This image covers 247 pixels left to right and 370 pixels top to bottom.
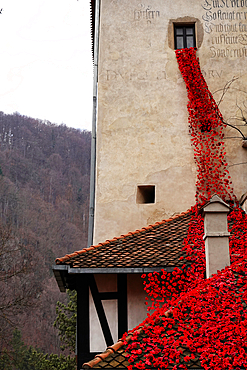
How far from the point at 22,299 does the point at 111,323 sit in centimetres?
1030

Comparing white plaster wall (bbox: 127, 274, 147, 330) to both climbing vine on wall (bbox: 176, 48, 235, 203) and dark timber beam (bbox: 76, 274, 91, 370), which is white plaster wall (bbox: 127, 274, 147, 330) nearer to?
dark timber beam (bbox: 76, 274, 91, 370)

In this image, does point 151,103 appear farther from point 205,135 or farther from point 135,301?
point 135,301

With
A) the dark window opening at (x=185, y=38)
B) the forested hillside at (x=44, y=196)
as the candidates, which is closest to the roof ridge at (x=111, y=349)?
the dark window opening at (x=185, y=38)

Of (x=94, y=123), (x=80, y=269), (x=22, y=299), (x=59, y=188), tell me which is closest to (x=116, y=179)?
(x=94, y=123)

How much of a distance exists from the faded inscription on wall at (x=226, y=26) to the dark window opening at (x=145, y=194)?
13.7 ft

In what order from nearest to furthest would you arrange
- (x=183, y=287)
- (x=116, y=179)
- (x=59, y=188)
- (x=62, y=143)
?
(x=183, y=287), (x=116, y=179), (x=59, y=188), (x=62, y=143)

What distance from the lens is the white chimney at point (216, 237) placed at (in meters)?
7.87

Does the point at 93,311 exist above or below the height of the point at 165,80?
below

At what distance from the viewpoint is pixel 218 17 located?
13.2 meters

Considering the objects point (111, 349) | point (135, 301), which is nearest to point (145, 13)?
point (135, 301)

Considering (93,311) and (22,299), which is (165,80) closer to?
(93,311)

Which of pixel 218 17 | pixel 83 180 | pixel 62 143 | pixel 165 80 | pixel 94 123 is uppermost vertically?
pixel 62 143

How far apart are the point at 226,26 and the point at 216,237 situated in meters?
7.61

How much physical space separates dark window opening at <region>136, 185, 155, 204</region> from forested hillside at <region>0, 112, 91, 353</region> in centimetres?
2500
